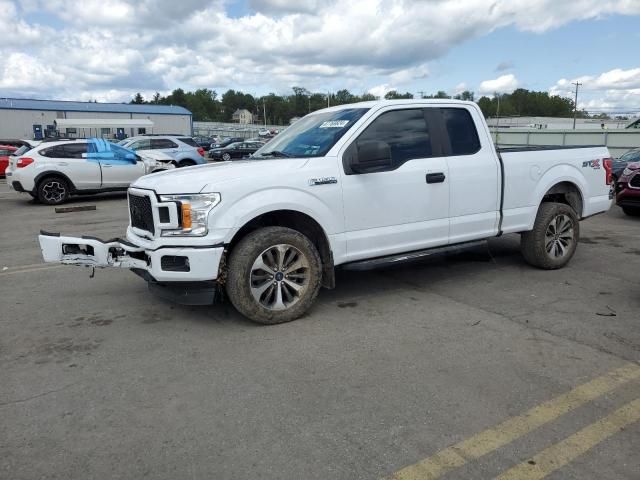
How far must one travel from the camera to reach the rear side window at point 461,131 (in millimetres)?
5711

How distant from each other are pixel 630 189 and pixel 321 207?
29.2ft

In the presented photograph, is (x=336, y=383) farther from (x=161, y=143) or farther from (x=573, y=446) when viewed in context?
(x=161, y=143)

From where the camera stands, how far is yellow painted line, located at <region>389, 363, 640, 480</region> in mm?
2738

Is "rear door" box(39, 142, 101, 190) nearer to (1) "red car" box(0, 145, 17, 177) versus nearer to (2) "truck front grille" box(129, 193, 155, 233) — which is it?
(2) "truck front grille" box(129, 193, 155, 233)

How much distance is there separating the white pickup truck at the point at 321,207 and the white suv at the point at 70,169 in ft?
32.1

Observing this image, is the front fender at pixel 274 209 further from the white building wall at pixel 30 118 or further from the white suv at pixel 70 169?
the white building wall at pixel 30 118

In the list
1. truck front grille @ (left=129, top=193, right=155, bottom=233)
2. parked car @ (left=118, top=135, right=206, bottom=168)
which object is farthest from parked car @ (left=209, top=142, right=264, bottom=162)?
truck front grille @ (left=129, top=193, right=155, bottom=233)

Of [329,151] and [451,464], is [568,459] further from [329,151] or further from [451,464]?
[329,151]

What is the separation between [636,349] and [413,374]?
1.88m

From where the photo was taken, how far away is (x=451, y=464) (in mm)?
2770

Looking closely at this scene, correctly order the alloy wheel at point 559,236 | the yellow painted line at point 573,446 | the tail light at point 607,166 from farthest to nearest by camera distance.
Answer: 1. the tail light at point 607,166
2. the alloy wheel at point 559,236
3. the yellow painted line at point 573,446

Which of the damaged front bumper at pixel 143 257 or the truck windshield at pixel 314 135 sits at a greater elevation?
the truck windshield at pixel 314 135

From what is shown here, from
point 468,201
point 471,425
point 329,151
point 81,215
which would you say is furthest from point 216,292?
point 81,215

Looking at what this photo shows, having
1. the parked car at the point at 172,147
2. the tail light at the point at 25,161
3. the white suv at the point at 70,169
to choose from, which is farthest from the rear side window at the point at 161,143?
the tail light at the point at 25,161
